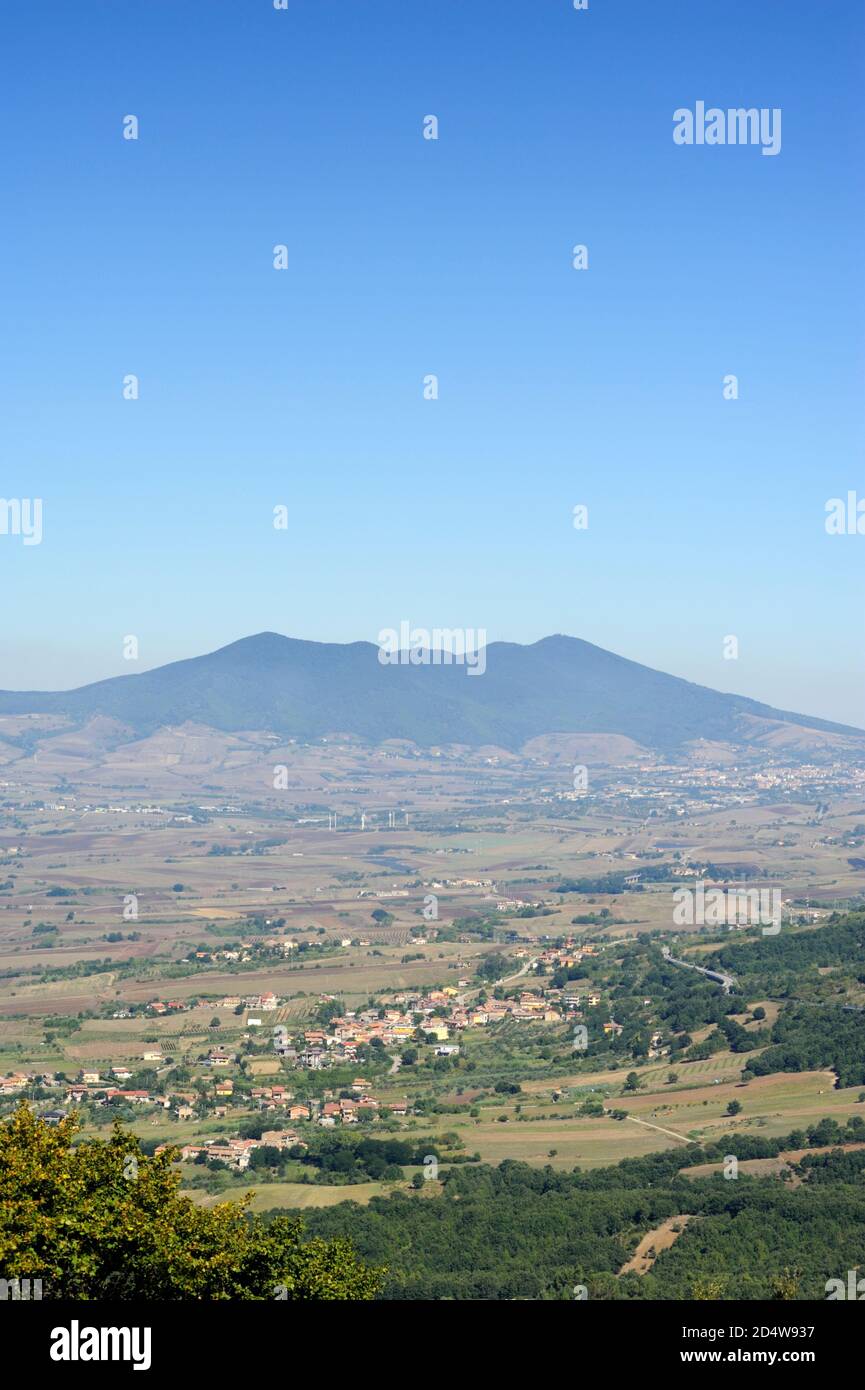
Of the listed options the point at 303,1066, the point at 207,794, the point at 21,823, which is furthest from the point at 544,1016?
the point at 207,794

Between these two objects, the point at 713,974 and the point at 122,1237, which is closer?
the point at 122,1237

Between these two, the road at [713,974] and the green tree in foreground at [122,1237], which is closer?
the green tree in foreground at [122,1237]

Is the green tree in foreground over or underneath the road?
over

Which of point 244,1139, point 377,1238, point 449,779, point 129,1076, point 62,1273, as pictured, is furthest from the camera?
point 449,779

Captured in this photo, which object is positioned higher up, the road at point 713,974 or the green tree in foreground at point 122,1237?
the green tree in foreground at point 122,1237

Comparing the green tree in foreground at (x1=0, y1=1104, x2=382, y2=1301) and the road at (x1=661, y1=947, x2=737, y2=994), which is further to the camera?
the road at (x1=661, y1=947, x2=737, y2=994)

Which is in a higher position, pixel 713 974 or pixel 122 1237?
pixel 122 1237
